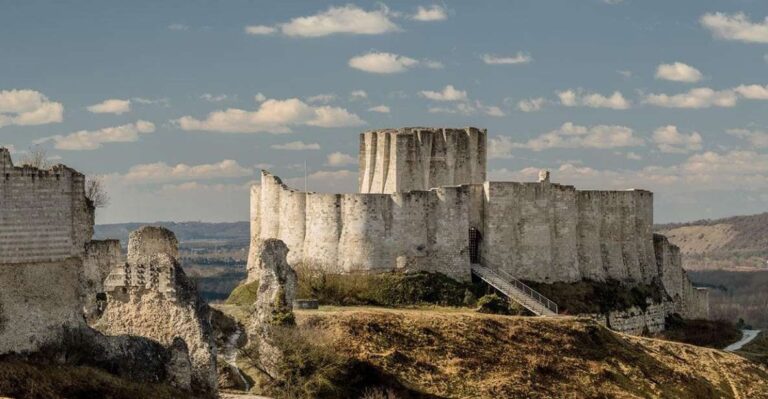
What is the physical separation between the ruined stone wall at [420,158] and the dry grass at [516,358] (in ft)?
45.9

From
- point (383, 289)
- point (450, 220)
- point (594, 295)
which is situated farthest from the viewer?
point (594, 295)

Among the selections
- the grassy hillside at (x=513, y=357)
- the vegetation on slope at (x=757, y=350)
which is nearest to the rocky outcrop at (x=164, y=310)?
the grassy hillside at (x=513, y=357)

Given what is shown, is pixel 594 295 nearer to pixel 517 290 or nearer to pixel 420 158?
pixel 517 290

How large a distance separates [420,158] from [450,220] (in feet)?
23.9

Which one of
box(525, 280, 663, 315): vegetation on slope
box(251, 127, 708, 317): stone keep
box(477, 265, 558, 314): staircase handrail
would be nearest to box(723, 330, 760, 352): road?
box(525, 280, 663, 315): vegetation on slope

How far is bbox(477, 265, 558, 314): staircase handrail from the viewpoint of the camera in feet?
219

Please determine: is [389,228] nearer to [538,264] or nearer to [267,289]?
[538,264]

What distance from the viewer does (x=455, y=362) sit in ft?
176

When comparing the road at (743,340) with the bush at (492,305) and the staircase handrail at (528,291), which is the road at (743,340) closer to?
the staircase handrail at (528,291)

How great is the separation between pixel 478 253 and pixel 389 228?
6.96 metres

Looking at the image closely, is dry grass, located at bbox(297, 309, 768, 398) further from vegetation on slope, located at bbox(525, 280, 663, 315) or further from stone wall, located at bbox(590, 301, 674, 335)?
stone wall, located at bbox(590, 301, 674, 335)

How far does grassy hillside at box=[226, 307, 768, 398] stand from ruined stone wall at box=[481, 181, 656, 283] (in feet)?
29.0

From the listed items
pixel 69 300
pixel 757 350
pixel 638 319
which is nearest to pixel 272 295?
pixel 69 300

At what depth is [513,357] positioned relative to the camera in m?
55.6
